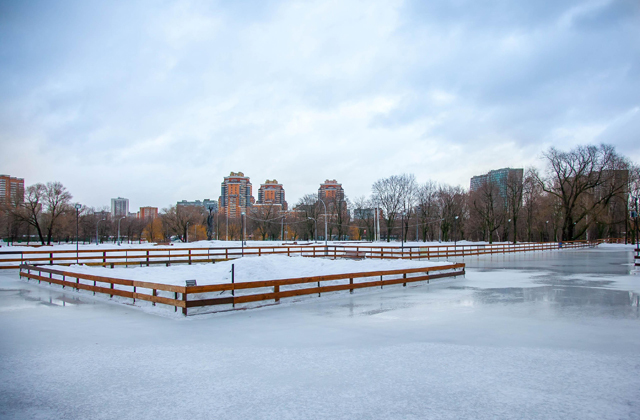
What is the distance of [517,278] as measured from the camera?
20656 millimetres

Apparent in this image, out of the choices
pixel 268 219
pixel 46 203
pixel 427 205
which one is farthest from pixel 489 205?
pixel 46 203

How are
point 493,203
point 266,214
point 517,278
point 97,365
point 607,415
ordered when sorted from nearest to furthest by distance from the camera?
point 607,415
point 97,365
point 517,278
point 493,203
point 266,214

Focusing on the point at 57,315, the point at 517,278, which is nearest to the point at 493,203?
the point at 517,278

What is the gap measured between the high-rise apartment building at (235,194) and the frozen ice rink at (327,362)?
172m

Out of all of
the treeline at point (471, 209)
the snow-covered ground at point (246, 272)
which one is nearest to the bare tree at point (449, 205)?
the treeline at point (471, 209)

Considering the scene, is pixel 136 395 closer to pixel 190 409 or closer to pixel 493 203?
pixel 190 409

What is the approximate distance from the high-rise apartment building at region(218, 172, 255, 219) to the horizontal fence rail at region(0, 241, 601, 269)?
136m

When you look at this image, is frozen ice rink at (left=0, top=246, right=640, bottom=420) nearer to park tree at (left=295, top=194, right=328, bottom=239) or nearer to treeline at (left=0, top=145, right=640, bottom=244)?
treeline at (left=0, top=145, right=640, bottom=244)

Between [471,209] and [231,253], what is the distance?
66.9m

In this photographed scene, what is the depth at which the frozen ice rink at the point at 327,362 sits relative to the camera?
5.01 meters

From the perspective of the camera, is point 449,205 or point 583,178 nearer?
point 583,178

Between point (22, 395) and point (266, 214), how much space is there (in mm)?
103044

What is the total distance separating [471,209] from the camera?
87.2 meters

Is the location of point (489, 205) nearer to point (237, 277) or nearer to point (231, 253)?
point (231, 253)
